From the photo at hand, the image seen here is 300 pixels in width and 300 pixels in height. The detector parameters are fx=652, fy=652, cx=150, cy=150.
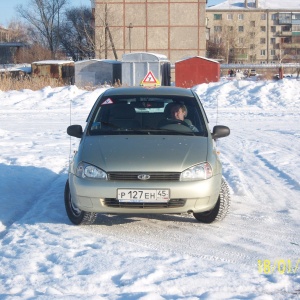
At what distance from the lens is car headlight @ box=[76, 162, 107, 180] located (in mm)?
6871

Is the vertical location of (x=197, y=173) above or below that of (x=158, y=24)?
below

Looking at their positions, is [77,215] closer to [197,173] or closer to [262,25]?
[197,173]

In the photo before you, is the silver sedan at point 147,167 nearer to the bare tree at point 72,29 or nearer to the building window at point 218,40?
the bare tree at point 72,29

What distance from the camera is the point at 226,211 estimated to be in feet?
24.9

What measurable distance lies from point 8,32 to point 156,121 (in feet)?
336

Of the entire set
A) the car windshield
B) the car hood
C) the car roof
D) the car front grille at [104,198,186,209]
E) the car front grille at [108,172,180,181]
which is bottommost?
the car front grille at [104,198,186,209]

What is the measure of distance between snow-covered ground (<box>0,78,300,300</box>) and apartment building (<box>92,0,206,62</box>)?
47.1m

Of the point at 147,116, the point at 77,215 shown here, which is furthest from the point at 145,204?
the point at 147,116

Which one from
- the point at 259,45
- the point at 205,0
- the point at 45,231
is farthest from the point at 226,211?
the point at 259,45

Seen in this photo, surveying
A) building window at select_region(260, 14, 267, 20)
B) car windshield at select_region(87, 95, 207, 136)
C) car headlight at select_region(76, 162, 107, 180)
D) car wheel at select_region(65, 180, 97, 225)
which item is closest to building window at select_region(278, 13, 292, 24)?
building window at select_region(260, 14, 267, 20)

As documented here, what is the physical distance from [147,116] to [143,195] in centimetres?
157

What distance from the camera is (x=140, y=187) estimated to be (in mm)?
6742

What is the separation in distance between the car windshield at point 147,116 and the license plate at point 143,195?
1177 millimetres

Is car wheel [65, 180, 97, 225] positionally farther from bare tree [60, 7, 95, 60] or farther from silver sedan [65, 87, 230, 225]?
bare tree [60, 7, 95, 60]
